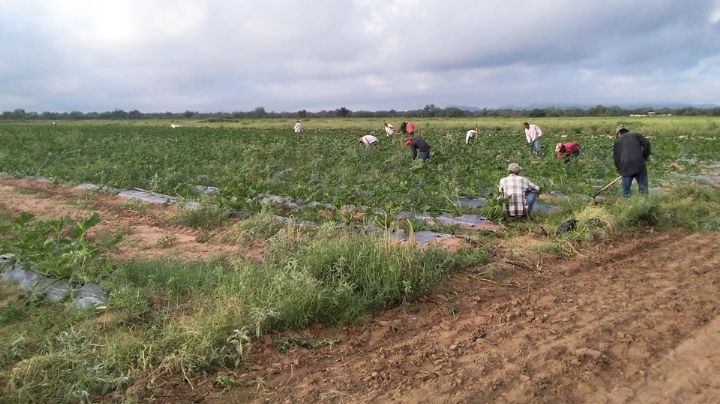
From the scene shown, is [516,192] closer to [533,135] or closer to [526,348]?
[526,348]

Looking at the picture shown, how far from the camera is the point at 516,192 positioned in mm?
7195

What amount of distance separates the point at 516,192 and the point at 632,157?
2.54m

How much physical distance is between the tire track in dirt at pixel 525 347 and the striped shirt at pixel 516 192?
227 centimetres

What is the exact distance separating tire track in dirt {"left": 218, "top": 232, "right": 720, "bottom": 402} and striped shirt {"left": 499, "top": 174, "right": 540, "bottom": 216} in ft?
7.45

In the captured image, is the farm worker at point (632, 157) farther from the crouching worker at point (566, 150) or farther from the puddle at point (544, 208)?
the crouching worker at point (566, 150)

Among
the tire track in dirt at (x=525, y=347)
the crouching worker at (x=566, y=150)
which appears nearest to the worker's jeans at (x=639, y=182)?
the tire track in dirt at (x=525, y=347)

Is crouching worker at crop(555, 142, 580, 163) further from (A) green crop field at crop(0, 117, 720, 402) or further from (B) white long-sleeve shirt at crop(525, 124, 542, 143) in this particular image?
(A) green crop field at crop(0, 117, 720, 402)

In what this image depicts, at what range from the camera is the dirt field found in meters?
3.04

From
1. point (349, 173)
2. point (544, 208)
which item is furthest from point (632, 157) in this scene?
point (349, 173)

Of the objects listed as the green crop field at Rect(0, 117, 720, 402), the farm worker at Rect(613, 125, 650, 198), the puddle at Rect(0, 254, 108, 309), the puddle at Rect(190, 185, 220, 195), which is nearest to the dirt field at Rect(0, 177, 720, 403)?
the green crop field at Rect(0, 117, 720, 402)

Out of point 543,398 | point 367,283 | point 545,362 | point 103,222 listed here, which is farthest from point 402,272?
point 103,222

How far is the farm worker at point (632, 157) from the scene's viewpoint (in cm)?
818

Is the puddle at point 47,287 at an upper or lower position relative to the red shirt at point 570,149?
lower

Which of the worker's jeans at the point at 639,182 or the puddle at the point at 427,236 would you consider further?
the worker's jeans at the point at 639,182
